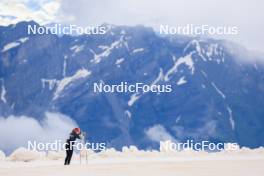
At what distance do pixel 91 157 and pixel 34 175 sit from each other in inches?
794

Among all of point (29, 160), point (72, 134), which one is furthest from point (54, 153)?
point (72, 134)

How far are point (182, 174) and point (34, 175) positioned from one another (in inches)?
245

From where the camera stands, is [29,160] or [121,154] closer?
[29,160]

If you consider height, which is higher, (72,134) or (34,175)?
(72,134)

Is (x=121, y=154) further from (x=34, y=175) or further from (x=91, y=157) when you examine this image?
(x=34, y=175)

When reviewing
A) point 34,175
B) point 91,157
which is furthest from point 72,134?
point 91,157

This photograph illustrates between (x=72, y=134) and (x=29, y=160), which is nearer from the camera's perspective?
(x=72, y=134)

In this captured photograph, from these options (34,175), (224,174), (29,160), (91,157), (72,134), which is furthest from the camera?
(91,157)

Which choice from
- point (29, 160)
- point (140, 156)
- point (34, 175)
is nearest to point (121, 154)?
point (140, 156)

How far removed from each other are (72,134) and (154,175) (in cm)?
967

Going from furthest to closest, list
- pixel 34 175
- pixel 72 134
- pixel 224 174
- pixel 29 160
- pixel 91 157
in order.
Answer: pixel 91 157, pixel 29 160, pixel 72 134, pixel 34 175, pixel 224 174

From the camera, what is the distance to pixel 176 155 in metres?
44.8

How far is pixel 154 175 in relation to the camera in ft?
72.7

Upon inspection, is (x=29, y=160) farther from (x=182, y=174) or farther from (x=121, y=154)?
(x=182, y=174)
